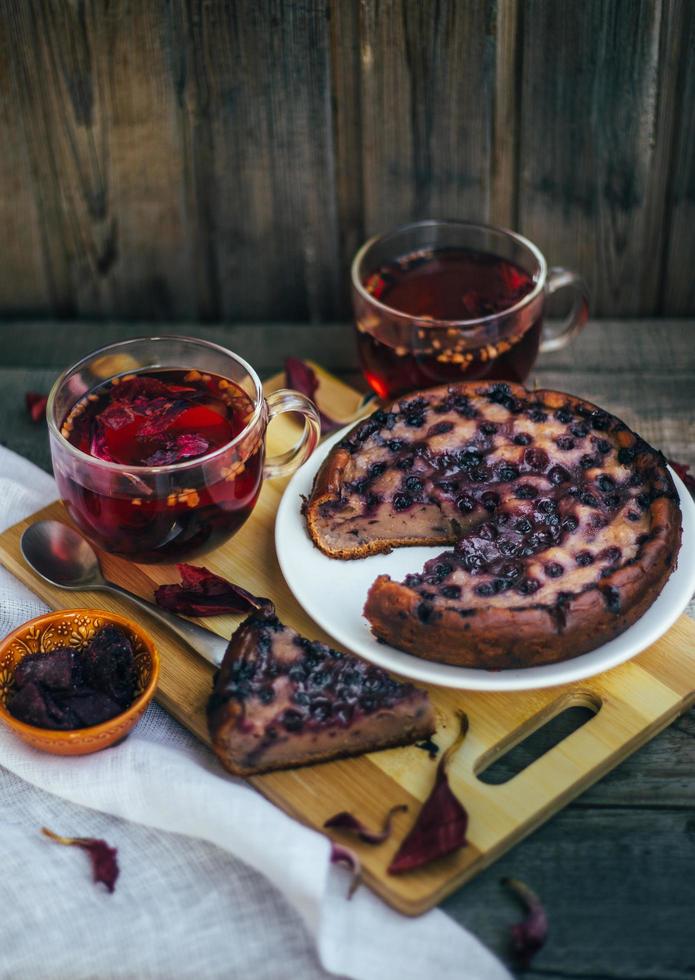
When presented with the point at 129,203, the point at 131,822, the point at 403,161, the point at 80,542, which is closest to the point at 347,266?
the point at 403,161

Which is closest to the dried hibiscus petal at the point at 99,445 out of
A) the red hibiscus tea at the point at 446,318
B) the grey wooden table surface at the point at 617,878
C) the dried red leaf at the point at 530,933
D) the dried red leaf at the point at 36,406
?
the dried red leaf at the point at 36,406

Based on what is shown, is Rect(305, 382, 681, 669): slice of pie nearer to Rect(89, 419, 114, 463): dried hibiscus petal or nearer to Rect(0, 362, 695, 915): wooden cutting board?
Rect(0, 362, 695, 915): wooden cutting board

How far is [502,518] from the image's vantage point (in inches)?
125

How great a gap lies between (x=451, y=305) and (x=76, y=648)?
1630mm

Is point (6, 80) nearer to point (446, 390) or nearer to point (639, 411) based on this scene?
point (446, 390)

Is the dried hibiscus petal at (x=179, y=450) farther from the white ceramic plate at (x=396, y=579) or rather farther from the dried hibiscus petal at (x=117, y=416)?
the white ceramic plate at (x=396, y=579)

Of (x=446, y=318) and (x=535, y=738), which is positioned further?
(x=446, y=318)

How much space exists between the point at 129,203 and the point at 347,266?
83 centimetres

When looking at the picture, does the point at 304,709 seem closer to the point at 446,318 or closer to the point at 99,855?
the point at 99,855

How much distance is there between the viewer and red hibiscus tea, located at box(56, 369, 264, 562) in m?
3.11

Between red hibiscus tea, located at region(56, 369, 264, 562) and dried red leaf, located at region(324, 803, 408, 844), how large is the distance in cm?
91

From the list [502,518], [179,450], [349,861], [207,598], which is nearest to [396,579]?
[502,518]

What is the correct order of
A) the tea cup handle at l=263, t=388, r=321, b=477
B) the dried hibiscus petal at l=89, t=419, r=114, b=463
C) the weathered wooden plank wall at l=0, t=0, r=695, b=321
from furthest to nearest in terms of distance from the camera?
the weathered wooden plank wall at l=0, t=0, r=695, b=321 → the tea cup handle at l=263, t=388, r=321, b=477 → the dried hibiscus petal at l=89, t=419, r=114, b=463

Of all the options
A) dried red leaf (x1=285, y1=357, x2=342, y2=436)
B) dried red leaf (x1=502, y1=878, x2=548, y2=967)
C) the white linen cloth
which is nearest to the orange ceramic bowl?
the white linen cloth
